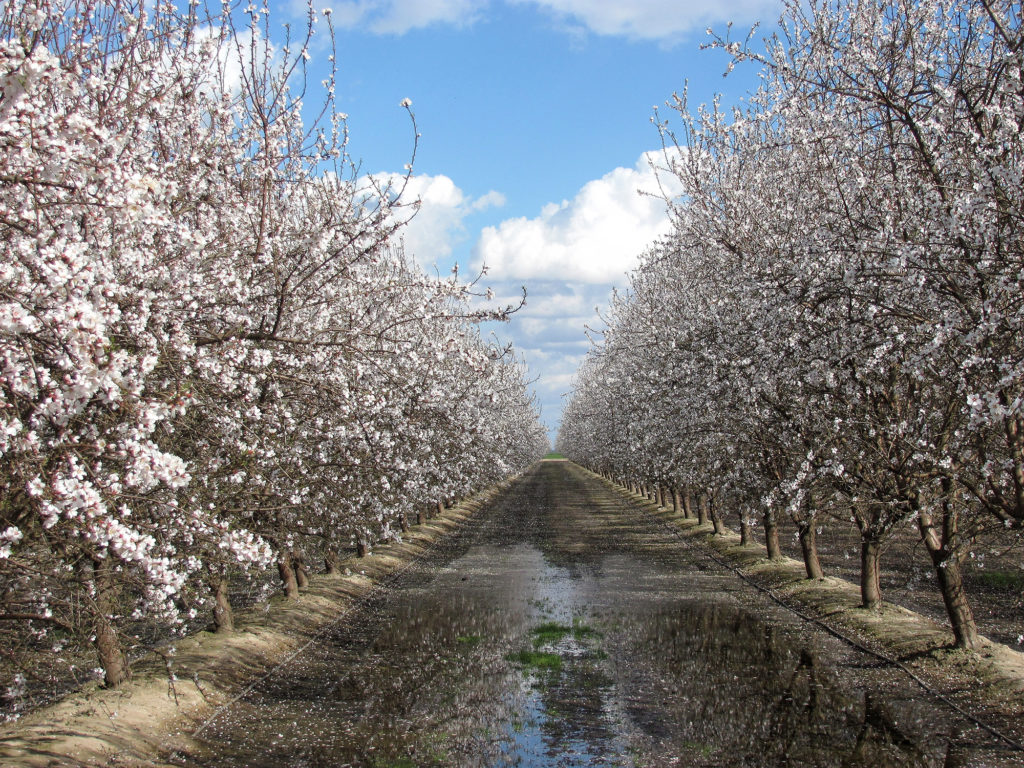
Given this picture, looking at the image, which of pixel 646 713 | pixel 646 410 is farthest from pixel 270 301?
pixel 646 410

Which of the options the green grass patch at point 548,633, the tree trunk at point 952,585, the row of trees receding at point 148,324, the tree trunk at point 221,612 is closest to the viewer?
the row of trees receding at point 148,324

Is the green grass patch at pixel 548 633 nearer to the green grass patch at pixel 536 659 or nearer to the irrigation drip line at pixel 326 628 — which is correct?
the green grass patch at pixel 536 659

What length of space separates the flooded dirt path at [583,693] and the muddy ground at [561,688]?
0.15ft

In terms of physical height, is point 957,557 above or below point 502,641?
above

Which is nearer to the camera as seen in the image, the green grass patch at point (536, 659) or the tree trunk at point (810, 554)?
the green grass patch at point (536, 659)

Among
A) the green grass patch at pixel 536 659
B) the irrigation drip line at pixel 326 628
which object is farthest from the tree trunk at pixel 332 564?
the green grass patch at pixel 536 659

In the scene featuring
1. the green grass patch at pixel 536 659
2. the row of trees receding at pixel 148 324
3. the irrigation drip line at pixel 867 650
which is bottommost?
the green grass patch at pixel 536 659

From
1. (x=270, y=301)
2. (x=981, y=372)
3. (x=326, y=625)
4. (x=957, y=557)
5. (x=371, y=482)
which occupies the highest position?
(x=270, y=301)

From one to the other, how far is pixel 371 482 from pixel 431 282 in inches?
272

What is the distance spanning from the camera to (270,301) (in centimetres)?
995

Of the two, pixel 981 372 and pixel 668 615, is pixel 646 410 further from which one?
pixel 981 372

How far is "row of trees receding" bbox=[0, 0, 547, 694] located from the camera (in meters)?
5.34

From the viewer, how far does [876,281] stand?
931 cm

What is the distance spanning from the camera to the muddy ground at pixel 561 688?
9.30 m
